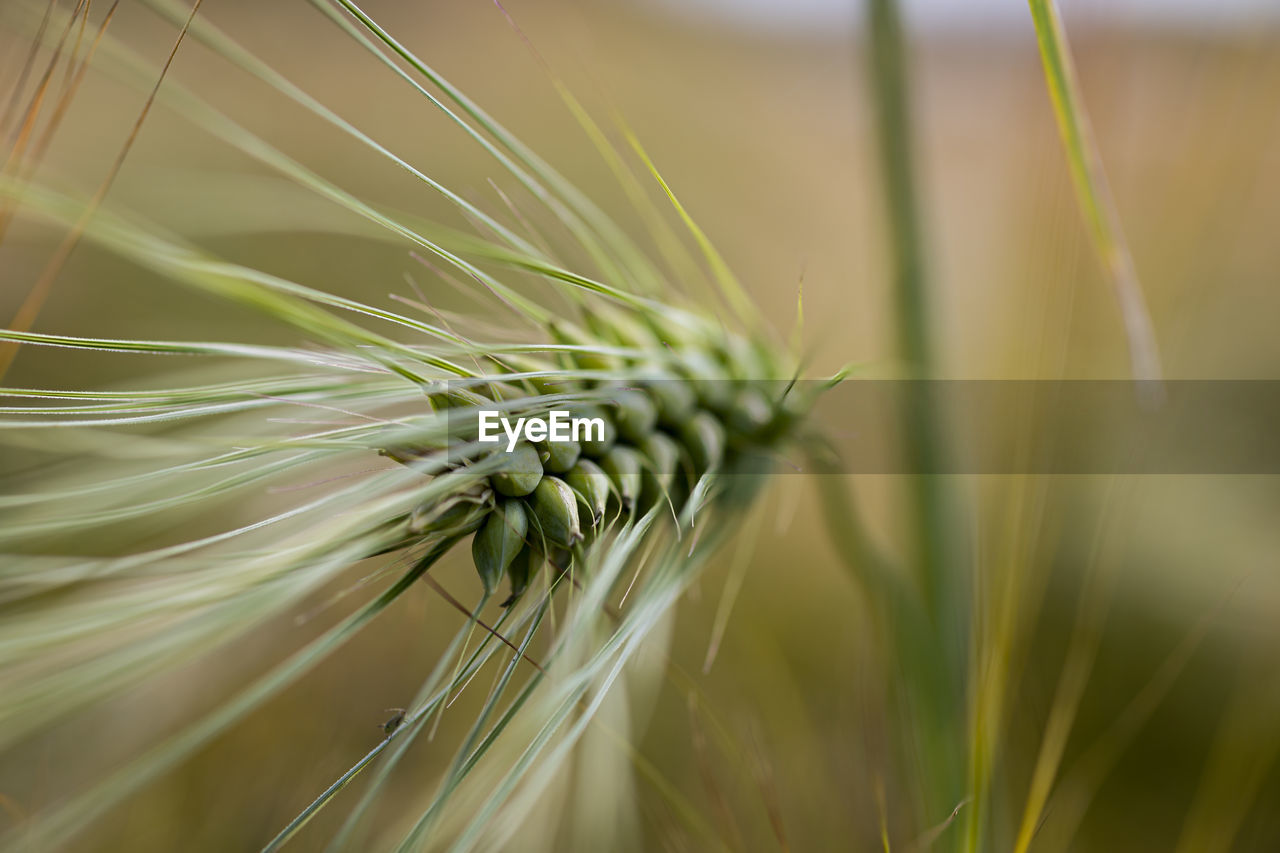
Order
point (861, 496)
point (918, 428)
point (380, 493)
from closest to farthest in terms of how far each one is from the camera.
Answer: point (380, 493) → point (918, 428) → point (861, 496)

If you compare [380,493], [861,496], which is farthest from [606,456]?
[861,496]

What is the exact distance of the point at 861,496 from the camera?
33.8 inches

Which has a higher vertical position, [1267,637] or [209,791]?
[1267,637]

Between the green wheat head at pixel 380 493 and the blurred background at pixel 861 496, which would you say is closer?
the green wheat head at pixel 380 493

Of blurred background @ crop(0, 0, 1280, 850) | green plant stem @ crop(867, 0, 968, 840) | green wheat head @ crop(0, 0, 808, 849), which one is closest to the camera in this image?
green wheat head @ crop(0, 0, 808, 849)

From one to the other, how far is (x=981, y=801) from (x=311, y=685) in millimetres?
502

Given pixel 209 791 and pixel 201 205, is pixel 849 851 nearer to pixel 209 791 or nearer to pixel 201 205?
pixel 209 791

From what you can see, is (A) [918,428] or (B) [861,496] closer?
(A) [918,428]

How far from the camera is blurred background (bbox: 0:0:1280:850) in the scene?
42 centimetres

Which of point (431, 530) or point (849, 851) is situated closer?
point (431, 530)

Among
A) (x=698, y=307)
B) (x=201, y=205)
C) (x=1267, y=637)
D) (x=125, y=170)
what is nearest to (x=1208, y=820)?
(x=1267, y=637)

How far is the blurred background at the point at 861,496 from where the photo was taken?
16.5 inches

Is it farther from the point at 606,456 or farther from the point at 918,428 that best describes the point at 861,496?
the point at 606,456

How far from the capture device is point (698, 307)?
332mm
